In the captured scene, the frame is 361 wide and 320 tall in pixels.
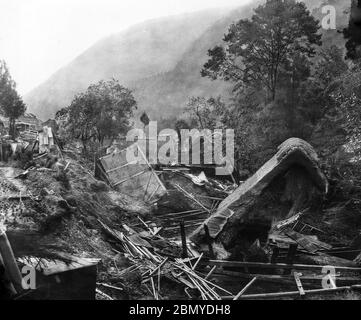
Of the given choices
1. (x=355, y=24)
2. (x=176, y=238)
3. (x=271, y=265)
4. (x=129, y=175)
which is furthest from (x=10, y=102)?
(x=355, y=24)

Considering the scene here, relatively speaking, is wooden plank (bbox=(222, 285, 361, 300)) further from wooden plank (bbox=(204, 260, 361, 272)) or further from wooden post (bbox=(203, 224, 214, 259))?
wooden post (bbox=(203, 224, 214, 259))

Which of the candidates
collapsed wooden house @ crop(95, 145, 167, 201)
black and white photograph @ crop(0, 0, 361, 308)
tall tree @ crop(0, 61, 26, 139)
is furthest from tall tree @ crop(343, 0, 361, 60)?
tall tree @ crop(0, 61, 26, 139)

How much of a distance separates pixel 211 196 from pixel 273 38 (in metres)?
10.2

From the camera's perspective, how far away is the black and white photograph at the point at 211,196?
22.6 feet

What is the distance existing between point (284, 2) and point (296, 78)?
422cm

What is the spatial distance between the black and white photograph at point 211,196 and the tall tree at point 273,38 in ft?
0.24

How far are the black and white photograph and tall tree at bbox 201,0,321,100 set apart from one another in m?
0.07

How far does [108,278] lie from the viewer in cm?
764

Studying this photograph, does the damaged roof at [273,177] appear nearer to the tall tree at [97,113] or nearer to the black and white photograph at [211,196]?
the black and white photograph at [211,196]

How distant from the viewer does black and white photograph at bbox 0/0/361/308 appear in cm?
690

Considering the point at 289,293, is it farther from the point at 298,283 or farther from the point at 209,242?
the point at 209,242

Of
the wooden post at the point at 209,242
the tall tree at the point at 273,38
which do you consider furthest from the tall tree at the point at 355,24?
the tall tree at the point at 273,38
